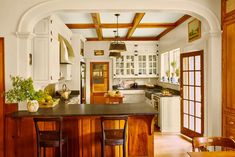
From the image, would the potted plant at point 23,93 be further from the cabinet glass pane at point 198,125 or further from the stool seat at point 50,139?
the cabinet glass pane at point 198,125

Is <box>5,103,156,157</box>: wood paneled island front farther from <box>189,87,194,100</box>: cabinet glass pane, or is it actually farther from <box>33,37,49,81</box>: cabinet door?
<box>189,87,194,100</box>: cabinet glass pane

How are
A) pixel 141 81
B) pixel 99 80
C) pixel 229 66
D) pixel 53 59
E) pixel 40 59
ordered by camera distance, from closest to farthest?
pixel 229 66
pixel 40 59
pixel 53 59
pixel 99 80
pixel 141 81

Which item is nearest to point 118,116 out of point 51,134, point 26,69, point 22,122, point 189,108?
point 51,134

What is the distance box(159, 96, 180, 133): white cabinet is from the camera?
21.5ft

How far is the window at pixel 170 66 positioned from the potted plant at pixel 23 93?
469 cm

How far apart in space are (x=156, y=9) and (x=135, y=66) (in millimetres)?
5522

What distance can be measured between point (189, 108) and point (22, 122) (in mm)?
3964

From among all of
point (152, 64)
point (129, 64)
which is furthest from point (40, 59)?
point (152, 64)

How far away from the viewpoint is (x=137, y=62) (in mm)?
9609

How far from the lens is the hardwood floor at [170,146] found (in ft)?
15.8

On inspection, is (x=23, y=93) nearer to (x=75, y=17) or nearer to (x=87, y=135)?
(x=87, y=135)

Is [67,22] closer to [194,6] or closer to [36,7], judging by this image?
[36,7]

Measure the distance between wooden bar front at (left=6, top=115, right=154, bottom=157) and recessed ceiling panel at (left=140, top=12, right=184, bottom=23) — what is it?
3068 mm

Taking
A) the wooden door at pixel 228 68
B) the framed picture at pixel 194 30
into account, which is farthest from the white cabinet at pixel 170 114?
the wooden door at pixel 228 68
